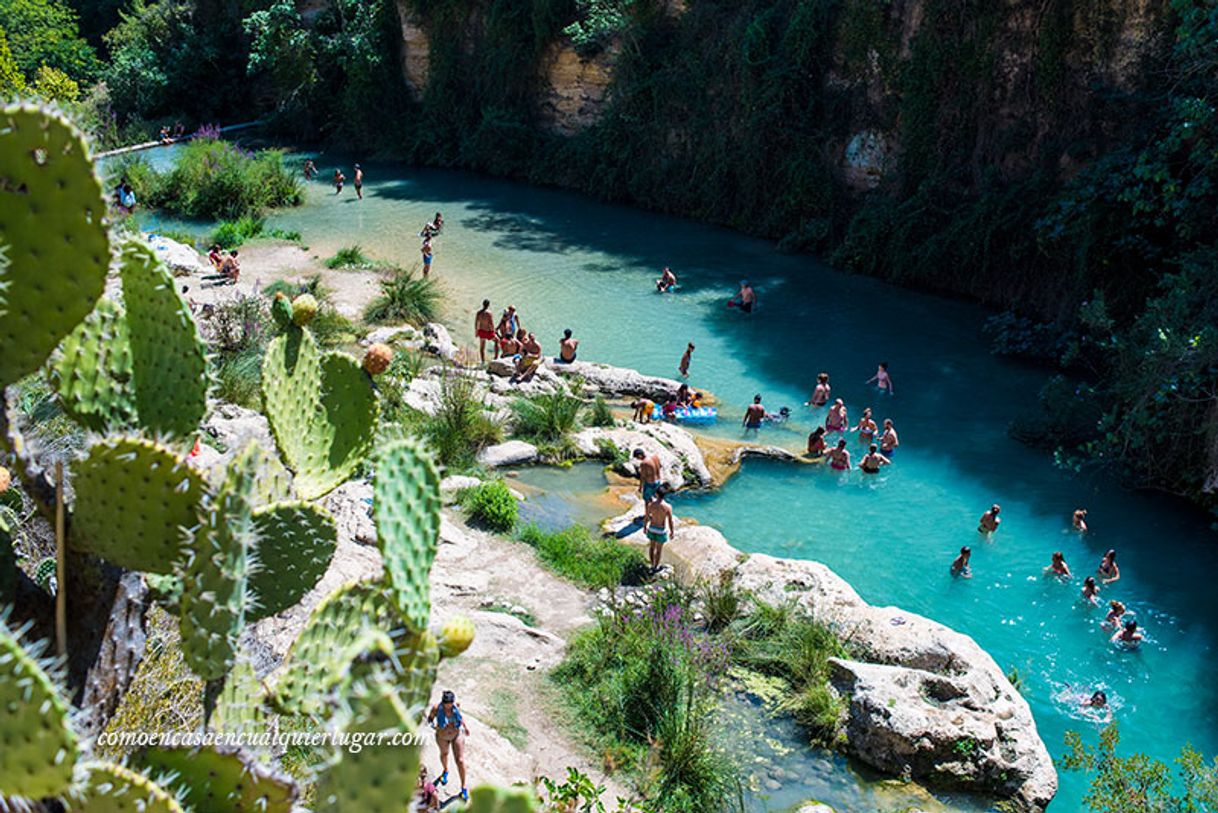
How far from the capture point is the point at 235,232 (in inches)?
949

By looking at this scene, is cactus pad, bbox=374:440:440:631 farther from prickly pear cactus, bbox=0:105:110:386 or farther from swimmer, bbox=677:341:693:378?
swimmer, bbox=677:341:693:378

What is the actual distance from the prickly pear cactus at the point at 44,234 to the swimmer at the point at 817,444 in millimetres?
13082

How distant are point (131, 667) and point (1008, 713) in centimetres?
808

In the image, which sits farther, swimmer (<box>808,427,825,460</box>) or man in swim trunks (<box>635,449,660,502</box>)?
swimmer (<box>808,427,825,460</box>)

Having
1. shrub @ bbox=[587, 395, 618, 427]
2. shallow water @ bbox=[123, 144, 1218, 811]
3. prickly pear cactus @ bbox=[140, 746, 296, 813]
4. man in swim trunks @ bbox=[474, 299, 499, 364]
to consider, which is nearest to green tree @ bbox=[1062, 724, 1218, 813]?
shallow water @ bbox=[123, 144, 1218, 811]

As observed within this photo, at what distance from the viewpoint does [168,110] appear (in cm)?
3638

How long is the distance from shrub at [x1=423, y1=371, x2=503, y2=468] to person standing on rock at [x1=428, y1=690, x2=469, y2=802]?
629cm

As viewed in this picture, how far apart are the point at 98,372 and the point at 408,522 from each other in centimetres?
150

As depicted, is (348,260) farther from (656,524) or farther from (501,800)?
(501,800)

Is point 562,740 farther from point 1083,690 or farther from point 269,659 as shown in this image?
point 1083,690

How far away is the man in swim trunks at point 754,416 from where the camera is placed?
54.4ft

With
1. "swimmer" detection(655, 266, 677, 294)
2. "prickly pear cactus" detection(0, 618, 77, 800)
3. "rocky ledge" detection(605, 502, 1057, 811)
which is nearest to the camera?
"prickly pear cactus" detection(0, 618, 77, 800)

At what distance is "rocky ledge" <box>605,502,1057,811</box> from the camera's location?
362 inches

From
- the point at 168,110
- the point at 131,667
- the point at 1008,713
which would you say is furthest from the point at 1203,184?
the point at 168,110
